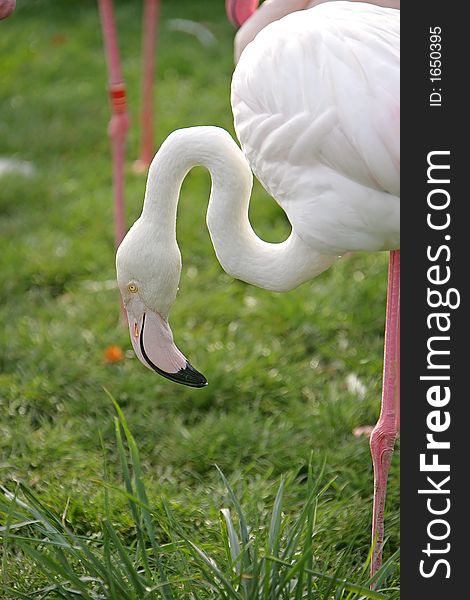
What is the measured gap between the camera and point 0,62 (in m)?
6.24

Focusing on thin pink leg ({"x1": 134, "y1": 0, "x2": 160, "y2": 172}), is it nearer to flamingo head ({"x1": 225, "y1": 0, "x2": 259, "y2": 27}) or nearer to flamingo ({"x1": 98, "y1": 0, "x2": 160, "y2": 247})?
flamingo ({"x1": 98, "y1": 0, "x2": 160, "y2": 247})

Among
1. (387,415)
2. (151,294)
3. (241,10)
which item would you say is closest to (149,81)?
(241,10)

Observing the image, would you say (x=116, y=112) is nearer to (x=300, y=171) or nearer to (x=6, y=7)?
(x=6, y=7)

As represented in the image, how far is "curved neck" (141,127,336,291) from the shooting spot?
7.14 ft

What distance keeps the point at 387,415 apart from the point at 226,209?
2.03ft

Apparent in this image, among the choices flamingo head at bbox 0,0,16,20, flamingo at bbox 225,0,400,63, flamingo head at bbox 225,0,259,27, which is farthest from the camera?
flamingo head at bbox 225,0,259,27

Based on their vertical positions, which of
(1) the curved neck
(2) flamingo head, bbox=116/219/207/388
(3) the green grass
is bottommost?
(3) the green grass

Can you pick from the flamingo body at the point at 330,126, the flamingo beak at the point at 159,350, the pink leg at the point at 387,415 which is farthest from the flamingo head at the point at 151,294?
the pink leg at the point at 387,415

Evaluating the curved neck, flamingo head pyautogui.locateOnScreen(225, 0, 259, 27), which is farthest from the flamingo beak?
flamingo head pyautogui.locateOnScreen(225, 0, 259, 27)

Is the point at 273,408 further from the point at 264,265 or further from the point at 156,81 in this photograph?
the point at 156,81

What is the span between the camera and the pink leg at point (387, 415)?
2.24 metres

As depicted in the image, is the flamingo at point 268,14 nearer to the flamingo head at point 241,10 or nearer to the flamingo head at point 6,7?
the flamingo head at point 241,10

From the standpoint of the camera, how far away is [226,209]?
2197 mm

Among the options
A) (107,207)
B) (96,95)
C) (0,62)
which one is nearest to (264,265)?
(107,207)
